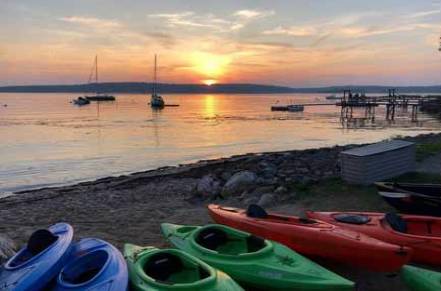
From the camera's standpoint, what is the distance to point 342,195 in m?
10.4

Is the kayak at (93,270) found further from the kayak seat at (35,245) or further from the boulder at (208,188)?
the boulder at (208,188)

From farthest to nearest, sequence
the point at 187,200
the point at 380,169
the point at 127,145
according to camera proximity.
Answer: the point at 127,145
the point at 187,200
the point at 380,169

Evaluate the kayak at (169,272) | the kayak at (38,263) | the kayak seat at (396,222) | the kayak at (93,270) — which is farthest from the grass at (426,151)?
the kayak at (38,263)

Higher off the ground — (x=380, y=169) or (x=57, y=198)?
(x=380, y=169)

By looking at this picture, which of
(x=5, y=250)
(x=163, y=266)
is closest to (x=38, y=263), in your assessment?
(x=163, y=266)

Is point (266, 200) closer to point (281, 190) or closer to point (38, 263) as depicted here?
point (281, 190)

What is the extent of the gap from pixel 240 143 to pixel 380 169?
73.3 ft

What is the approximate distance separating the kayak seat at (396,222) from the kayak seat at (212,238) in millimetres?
2439

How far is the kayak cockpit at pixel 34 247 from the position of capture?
5.77 metres

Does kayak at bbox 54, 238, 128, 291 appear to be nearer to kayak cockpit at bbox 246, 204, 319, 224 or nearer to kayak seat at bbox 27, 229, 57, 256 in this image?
kayak seat at bbox 27, 229, 57, 256

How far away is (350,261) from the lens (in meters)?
6.33

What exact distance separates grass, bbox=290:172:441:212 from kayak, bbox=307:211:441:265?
190cm

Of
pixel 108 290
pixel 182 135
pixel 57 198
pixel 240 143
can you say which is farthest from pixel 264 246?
pixel 182 135

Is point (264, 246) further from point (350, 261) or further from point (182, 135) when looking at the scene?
point (182, 135)
